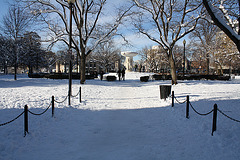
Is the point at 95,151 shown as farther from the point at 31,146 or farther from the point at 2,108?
the point at 2,108

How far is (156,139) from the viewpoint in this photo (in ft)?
14.2

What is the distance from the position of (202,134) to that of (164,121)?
1484 mm

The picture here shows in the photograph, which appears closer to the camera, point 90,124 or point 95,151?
point 95,151

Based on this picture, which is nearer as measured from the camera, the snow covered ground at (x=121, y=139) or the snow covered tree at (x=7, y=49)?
the snow covered ground at (x=121, y=139)

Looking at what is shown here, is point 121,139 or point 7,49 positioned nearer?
point 121,139

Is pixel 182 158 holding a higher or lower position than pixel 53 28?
lower

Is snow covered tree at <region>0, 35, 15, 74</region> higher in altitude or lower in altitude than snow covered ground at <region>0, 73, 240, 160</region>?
higher

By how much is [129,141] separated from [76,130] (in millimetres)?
1871

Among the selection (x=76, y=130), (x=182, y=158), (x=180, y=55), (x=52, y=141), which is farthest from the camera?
(x=180, y=55)

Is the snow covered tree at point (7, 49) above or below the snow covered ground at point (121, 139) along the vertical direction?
above

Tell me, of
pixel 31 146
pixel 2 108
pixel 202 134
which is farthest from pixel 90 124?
pixel 2 108

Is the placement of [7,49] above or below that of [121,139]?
above

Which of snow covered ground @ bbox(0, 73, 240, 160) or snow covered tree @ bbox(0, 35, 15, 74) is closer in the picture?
snow covered ground @ bbox(0, 73, 240, 160)

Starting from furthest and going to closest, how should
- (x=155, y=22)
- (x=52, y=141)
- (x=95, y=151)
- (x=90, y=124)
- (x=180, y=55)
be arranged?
1. (x=180, y=55)
2. (x=155, y=22)
3. (x=90, y=124)
4. (x=52, y=141)
5. (x=95, y=151)
